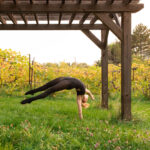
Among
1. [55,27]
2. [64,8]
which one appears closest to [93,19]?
[55,27]

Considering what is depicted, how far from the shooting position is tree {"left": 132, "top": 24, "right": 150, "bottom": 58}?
33656 mm

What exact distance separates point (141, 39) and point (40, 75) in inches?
1096

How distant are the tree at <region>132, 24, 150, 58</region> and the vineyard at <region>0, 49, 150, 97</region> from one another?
82.3 feet

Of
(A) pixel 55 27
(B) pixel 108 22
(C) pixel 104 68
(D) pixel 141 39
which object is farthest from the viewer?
(D) pixel 141 39

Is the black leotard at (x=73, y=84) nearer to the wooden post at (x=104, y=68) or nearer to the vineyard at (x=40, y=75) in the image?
the wooden post at (x=104, y=68)

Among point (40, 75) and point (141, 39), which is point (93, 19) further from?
point (141, 39)

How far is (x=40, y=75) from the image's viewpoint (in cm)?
953

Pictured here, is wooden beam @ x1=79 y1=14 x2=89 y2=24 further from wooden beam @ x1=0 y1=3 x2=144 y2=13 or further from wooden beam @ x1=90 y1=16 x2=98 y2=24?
wooden beam @ x1=0 y1=3 x2=144 y2=13

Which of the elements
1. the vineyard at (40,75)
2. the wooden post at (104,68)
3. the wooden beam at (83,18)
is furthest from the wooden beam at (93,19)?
the vineyard at (40,75)

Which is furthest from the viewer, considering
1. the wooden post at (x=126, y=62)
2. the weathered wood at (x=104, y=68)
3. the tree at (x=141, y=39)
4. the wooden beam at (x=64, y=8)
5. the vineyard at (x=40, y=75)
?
the tree at (x=141, y=39)

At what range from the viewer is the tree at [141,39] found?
1325 inches

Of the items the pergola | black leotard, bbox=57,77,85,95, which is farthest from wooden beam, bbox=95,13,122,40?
black leotard, bbox=57,77,85,95

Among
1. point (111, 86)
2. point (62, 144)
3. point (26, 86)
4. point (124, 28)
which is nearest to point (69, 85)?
point (62, 144)

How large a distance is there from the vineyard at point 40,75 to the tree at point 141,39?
25.1 m
